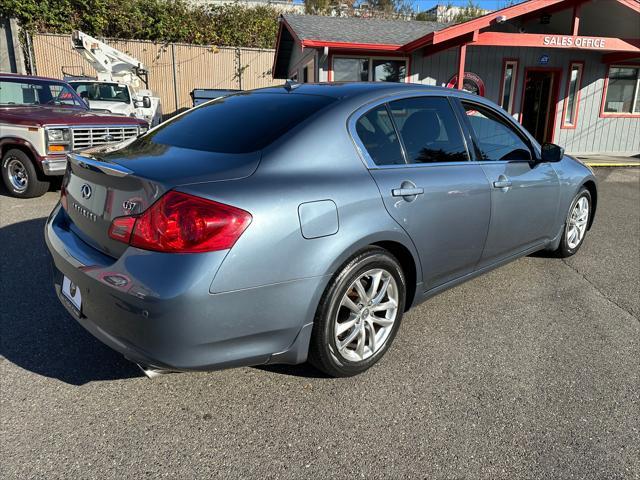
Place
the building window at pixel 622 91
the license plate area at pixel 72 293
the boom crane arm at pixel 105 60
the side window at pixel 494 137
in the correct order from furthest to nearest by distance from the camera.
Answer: the boom crane arm at pixel 105 60
the building window at pixel 622 91
the side window at pixel 494 137
the license plate area at pixel 72 293

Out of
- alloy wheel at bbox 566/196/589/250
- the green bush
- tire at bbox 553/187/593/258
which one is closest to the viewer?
tire at bbox 553/187/593/258

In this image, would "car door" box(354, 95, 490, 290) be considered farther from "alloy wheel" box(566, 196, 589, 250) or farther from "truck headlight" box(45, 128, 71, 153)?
"truck headlight" box(45, 128, 71, 153)

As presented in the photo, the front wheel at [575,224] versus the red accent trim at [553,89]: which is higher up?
the red accent trim at [553,89]

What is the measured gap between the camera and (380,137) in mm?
2945

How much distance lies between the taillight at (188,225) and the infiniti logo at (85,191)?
57 centimetres

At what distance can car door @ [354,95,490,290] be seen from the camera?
2.86 m

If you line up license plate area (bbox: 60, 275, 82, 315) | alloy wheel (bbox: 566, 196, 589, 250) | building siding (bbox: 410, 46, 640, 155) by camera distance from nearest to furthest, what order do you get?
1. license plate area (bbox: 60, 275, 82, 315)
2. alloy wheel (bbox: 566, 196, 589, 250)
3. building siding (bbox: 410, 46, 640, 155)

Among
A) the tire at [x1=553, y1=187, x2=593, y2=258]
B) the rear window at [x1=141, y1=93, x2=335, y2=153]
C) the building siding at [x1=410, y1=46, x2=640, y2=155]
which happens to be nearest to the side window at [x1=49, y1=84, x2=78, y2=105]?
the rear window at [x1=141, y1=93, x2=335, y2=153]

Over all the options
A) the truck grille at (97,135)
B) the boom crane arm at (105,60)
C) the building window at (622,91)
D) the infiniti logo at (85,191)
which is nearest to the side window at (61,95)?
the truck grille at (97,135)

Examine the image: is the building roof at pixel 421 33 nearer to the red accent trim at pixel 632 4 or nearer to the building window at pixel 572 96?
the red accent trim at pixel 632 4

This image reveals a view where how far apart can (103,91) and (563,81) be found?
498 inches

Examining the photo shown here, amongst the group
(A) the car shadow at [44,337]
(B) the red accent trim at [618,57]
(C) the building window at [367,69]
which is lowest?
(A) the car shadow at [44,337]

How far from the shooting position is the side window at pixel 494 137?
3.63 metres

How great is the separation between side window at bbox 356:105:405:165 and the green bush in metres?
23.0
